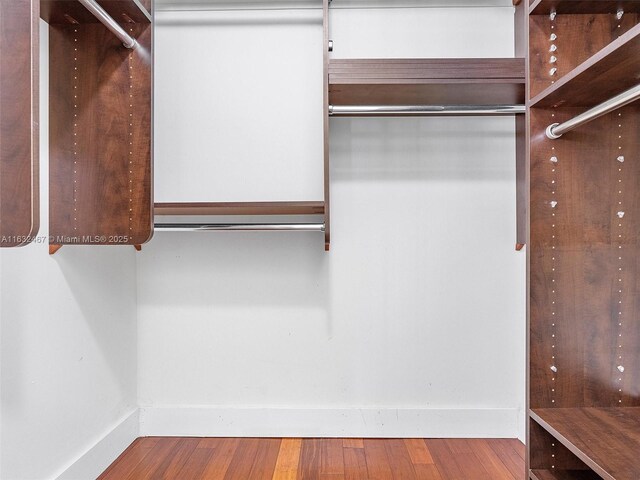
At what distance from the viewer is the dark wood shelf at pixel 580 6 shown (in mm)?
1122

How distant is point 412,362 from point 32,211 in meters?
1.61

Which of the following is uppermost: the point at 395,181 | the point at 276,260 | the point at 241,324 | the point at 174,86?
the point at 174,86

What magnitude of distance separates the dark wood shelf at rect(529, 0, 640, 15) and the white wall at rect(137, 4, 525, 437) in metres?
0.84

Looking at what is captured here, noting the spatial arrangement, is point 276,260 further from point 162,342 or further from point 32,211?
point 32,211

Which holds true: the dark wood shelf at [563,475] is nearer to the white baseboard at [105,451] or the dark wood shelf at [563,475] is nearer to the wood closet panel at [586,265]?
the wood closet panel at [586,265]

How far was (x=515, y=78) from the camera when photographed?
169 centimetres

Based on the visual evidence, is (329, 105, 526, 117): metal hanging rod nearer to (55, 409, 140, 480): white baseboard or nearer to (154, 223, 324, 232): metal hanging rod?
(154, 223, 324, 232): metal hanging rod

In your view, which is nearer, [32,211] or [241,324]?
[32,211]

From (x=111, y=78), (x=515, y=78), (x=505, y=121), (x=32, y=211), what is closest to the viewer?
(x=32, y=211)

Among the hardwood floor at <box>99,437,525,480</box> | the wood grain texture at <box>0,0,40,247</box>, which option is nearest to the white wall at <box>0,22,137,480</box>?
the hardwood floor at <box>99,437,525,480</box>

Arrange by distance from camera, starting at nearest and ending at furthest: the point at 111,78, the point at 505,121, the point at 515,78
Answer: the point at 111,78, the point at 515,78, the point at 505,121

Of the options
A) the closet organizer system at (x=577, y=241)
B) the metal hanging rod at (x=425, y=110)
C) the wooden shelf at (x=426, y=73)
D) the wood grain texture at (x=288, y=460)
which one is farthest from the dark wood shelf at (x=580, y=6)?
the wood grain texture at (x=288, y=460)

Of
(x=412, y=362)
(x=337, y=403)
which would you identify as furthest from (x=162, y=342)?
(x=412, y=362)

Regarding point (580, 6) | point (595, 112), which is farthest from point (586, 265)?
point (580, 6)
